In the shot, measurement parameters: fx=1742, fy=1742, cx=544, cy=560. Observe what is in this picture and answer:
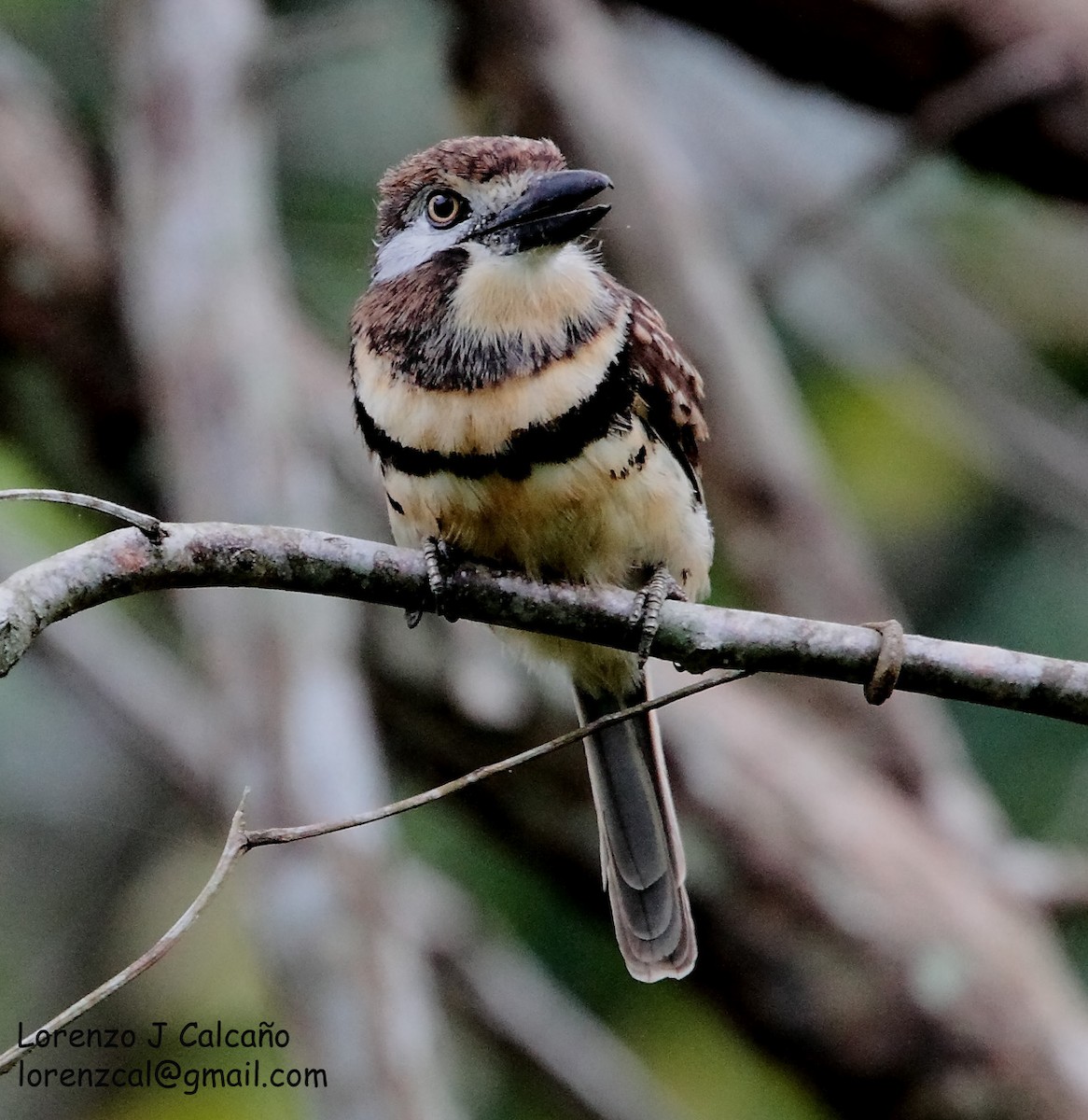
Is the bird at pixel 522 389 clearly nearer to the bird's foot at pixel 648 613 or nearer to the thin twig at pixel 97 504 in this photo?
the bird's foot at pixel 648 613

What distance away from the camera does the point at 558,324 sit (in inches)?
90.7

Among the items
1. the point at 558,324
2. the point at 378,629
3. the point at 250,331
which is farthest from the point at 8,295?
the point at 558,324

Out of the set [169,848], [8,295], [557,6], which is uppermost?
[557,6]

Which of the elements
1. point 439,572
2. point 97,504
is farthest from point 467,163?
point 97,504

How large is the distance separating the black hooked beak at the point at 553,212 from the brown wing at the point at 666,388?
194 millimetres

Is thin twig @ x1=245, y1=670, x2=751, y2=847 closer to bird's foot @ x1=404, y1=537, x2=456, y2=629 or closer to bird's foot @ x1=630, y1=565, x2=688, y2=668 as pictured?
bird's foot @ x1=630, y1=565, x2=688, y2=668

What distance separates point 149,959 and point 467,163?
1.24 metres

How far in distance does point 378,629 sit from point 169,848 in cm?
111

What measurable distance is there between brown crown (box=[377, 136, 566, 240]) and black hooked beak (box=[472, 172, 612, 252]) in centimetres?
8

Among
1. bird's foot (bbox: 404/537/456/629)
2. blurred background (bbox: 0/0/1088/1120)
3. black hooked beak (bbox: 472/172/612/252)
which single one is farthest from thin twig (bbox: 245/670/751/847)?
blurred background (bbox: 0/0/1088/1120)

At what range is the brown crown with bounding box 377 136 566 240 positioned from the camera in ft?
7.92

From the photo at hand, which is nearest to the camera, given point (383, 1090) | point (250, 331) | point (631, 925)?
point (631, 925)

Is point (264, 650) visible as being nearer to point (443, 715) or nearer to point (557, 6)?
point (443, 715)

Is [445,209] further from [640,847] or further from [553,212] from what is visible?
[640,847]
